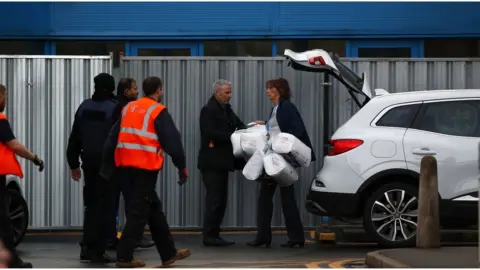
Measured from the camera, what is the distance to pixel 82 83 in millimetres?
15117

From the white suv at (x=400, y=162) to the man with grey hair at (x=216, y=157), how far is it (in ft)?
3.89

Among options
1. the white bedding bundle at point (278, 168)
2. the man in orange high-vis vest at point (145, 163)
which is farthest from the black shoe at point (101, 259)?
the white bedding bundle at point (278, 168)

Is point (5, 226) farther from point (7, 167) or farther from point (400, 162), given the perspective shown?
point (400, 162)

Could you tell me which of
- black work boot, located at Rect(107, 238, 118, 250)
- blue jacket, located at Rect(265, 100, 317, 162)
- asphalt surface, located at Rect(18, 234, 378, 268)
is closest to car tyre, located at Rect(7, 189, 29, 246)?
asphalt surface, located at Rect(18, 234, 378, 268)

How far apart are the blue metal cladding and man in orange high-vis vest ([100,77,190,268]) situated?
6.42 meters

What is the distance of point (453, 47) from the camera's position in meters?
17.5

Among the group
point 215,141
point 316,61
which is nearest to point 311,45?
point 316,61

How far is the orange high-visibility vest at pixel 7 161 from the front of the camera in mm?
10703

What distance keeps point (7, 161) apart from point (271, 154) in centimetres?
351

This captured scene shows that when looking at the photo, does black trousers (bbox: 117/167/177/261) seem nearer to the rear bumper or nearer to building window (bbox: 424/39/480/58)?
the rear bumper

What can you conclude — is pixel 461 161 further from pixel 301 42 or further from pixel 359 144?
pixel 301 42

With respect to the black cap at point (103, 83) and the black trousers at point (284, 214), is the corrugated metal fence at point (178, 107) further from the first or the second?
the black cap at point (103, 83)

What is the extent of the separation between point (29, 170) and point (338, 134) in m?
4.41

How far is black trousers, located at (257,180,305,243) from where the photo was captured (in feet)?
43.8
